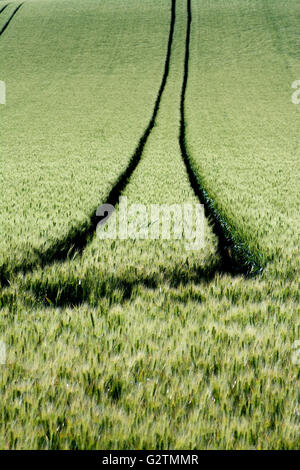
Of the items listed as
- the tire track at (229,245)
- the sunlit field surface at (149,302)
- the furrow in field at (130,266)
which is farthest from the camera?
the tire track at (229,245)

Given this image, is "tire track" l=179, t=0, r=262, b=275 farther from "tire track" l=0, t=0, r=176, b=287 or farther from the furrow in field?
"tire track" l=0, t=0, r=176, b=287

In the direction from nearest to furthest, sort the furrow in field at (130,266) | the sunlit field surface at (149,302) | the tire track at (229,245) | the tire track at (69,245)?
the sunlit field surface at (149,302), the furrow in field at (130,266), the tire track at (69,245), the tire track at (229,245)

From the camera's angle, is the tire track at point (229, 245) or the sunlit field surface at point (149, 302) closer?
the sunlit field surface at point (149, 302)

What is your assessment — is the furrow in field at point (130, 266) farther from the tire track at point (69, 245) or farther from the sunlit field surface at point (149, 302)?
the tire track at point (69, 245)

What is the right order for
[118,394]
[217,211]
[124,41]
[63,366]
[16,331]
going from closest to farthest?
[118,394], [63,366], [16,331], [217,211], [124,41]

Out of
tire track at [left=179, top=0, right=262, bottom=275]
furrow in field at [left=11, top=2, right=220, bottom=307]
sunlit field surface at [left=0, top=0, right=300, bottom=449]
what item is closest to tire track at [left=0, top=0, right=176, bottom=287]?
sunlit field surface at [left=0, top=0, right=300, bottom=449]

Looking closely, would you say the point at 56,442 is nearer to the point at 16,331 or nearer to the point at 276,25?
the point at 16,331

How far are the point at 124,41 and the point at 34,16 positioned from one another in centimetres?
1671

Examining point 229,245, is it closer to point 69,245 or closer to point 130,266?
point 130,266

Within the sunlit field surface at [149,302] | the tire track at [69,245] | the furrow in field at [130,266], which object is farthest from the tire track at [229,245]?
the tire track at [69,245]

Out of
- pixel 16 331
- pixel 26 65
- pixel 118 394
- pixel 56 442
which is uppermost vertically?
pixel 56 442

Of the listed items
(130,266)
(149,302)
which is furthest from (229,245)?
(149,302)
